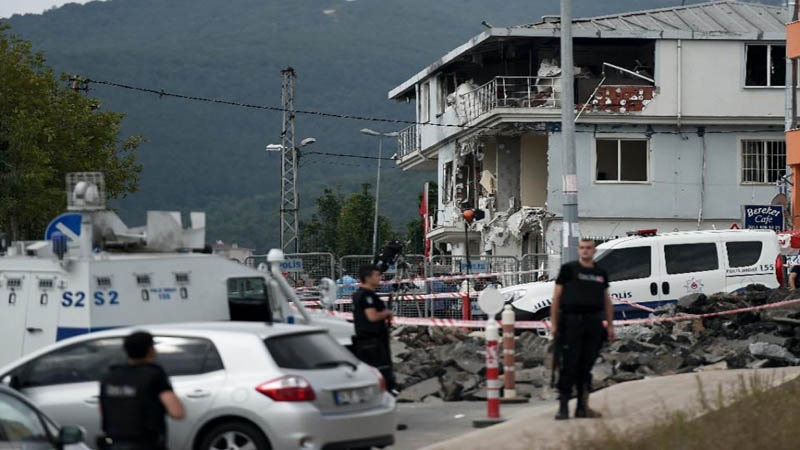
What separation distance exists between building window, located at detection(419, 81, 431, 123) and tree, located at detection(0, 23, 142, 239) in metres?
13.5

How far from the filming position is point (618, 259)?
89.1 feet

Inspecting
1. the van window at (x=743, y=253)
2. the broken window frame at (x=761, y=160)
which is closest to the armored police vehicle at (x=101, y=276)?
the van window at (x=743, y=253)

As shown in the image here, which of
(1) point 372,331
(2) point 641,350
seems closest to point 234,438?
(1) point 372,331

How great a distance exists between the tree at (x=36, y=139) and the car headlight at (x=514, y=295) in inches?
775

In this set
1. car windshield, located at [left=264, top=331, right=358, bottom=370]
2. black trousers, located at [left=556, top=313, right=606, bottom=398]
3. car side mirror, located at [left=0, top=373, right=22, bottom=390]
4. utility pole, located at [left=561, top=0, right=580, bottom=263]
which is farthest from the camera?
utility pole, located at [left=561, top=0, right=580, bottom=263]

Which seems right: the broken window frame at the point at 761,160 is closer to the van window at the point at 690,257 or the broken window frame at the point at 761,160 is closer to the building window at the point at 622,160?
the building window at the point at 622,160

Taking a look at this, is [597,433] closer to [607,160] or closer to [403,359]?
[403,359]

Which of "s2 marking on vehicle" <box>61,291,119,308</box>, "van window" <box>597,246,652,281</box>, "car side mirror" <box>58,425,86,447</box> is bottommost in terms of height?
"car side mirror" <box>58,425,86,447</box>

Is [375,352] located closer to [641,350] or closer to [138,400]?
[138,400]

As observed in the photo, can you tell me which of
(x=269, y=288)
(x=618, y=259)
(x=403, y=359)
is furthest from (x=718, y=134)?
(x=269, y=288)

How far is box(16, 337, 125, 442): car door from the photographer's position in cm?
1291

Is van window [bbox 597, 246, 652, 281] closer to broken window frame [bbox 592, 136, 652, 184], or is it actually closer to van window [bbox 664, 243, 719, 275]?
van window [bbox 664, 243, 719, 275]

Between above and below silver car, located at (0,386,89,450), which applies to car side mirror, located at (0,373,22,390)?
above

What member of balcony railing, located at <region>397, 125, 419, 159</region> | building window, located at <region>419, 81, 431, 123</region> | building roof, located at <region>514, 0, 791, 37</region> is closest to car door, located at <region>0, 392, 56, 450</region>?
building roof, located at <region>514, 0, 791, 37</region>
